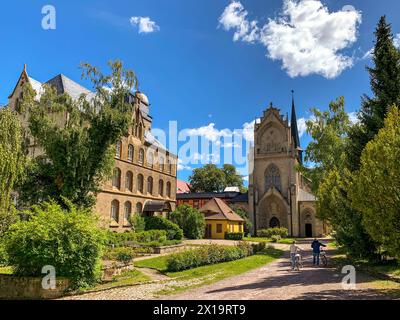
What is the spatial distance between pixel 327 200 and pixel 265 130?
3761 centimetres

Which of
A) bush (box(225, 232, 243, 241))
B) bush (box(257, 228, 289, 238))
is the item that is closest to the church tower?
bush (box(257, 228, 289, 238))

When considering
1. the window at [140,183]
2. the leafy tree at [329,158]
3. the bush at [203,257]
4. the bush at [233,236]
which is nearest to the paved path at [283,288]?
the bush at [203,257]

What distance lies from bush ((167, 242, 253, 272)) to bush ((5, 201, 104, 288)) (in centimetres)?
490

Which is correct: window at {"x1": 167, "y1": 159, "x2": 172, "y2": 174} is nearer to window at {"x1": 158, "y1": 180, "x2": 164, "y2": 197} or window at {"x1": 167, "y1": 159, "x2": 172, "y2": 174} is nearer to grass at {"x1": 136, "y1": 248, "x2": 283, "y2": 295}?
window at {"x1": 158, "y1": 180, "x2": 164, "y2": 197}

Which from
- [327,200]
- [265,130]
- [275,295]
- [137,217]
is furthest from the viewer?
[265,130]

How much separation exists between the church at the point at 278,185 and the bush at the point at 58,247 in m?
48.0

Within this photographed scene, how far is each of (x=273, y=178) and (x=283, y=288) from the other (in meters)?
49.9

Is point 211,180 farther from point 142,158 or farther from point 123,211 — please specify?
point 123,211

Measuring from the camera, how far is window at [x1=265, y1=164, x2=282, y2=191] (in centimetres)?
6021

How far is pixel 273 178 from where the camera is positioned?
60.9 metres

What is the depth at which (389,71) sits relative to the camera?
18.6 metres

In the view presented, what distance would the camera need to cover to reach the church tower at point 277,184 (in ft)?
189
